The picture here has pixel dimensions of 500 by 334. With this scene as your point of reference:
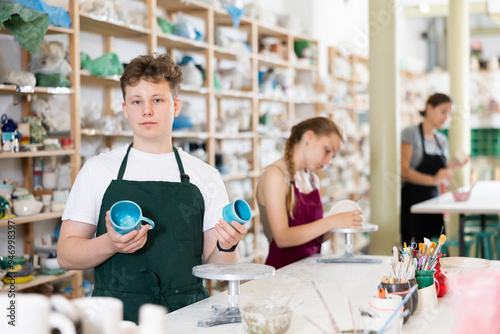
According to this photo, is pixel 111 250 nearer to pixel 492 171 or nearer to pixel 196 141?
pixel 196 141

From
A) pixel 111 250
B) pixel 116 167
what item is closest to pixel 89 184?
pixel 116 167

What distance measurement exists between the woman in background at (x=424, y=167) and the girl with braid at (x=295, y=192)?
2.28 m

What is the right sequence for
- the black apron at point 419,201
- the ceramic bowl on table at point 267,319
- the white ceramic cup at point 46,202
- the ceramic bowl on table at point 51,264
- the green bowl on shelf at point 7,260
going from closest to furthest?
the ceramic bowl on table at point 267,319 < the green bowl on shelf at point 7,260 < the ceramic bowl on table at point 51,264 < the white ceramic cup at point 46,202 < the black apron at point 419,201

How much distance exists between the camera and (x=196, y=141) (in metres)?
5.29

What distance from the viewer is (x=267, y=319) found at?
153 centimetres

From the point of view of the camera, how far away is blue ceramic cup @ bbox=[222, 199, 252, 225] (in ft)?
6.39

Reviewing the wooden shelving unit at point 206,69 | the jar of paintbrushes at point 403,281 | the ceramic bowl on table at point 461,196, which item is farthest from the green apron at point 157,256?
the ceramic bowl on table at point 461,196

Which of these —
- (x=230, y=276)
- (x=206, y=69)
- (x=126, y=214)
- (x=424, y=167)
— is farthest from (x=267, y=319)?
→ (x=424, y=167)

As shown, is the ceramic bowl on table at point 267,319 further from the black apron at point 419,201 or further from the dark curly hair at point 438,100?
the dark curly hair at point 438,100

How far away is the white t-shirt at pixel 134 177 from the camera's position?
212 centimetres

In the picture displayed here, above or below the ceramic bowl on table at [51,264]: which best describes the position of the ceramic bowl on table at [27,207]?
above

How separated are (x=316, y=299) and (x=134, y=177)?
762 mm

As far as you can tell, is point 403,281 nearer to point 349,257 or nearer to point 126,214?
point 126,214

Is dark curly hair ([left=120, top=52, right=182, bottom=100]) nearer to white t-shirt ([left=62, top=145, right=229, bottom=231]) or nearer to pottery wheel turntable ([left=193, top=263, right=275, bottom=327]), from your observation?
white t-shirt ([left=62, top=145, right=229, bottom=231])
